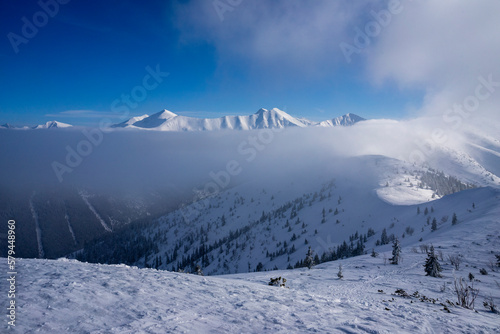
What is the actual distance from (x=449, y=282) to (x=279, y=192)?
167151 mm

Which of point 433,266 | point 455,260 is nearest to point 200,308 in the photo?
point 433,266

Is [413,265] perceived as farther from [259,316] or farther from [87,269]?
[87,269]

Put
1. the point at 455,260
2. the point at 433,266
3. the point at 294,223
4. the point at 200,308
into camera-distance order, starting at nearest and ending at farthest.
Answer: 1. the point at 200,308
2. the point at 433,266
3. the point at 455,260
4. the point at 294,223

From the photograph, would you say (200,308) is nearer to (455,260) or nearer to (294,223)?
(455,260)

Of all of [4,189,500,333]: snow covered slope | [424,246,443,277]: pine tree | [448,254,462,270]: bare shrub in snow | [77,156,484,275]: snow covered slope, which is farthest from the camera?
[77,156,484,275]: snow covered slope

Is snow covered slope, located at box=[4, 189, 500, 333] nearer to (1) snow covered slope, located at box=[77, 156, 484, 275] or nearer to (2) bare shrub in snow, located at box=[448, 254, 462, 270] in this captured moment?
(2) bare shrub in snow, located at box=[448, 254, 462, 270]

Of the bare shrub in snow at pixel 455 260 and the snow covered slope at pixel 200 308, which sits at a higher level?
the snow covered slope at pixel 200 308

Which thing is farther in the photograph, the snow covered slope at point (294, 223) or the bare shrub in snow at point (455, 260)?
the snow covered slope at point (294, 223)

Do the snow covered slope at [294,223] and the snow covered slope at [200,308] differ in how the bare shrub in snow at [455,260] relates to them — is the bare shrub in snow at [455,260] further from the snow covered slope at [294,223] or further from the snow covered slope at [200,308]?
the snow covered slope at [294,223]

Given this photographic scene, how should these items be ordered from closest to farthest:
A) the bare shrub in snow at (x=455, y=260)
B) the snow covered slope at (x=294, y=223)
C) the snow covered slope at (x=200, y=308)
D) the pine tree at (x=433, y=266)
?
1. the snow covered slope at (x=200, y=308)
2. the pine tree at (x=433, y=266)
3. the bare shrub in snow at (x=455, y=260)
4. the snow covered slope at (x=294, y=223)

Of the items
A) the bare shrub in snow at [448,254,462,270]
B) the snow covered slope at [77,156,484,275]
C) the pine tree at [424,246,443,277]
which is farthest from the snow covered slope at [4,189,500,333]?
the snow covered slope at [77,156,484,275]

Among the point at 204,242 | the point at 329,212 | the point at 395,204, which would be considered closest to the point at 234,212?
the point at 204,242

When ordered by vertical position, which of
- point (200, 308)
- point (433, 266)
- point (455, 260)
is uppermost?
point (200, 308)

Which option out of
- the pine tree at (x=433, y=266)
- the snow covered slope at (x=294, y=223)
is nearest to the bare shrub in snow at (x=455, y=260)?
the pine tree at (x=433, y=266)
